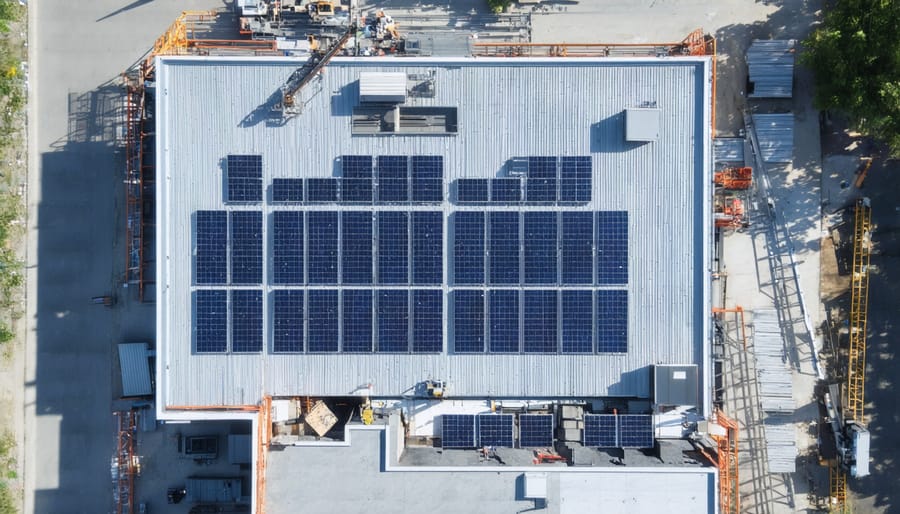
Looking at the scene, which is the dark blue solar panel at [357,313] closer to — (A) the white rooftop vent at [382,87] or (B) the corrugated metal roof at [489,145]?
(B) the corrugated metal roof at [489,145]

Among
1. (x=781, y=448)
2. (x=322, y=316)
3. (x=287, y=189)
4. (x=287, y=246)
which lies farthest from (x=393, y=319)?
(x=781, y=448)

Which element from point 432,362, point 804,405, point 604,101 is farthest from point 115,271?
point 804,405

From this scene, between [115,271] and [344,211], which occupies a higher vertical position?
[344,211]

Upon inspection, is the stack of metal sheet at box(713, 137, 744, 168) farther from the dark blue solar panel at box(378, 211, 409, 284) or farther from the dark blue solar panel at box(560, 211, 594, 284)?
the dark blue solar panel at box(378, 211, 409, 284)

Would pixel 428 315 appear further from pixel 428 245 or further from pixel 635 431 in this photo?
pixel 635 431

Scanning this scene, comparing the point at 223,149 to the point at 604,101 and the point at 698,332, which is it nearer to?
the point at 604,101

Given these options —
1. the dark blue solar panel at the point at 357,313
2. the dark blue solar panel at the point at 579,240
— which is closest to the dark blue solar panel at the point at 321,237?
the dark blue solar panel at the point at 357,313

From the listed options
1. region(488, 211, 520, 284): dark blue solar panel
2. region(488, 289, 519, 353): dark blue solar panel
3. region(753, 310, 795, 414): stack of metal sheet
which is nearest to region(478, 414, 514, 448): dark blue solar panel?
region(488, 289, 519, 353): dark blue solar panel
